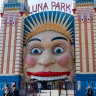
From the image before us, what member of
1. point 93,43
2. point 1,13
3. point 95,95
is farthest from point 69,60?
point 1,13

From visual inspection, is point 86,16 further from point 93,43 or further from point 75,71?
point 75,71

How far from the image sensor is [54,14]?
19.9 m

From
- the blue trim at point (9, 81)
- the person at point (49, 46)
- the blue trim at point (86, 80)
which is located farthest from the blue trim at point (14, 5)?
the blue trim at point (86, 80)

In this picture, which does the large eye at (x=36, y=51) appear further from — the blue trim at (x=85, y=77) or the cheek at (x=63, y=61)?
the blue trim at (x=85, y=77)

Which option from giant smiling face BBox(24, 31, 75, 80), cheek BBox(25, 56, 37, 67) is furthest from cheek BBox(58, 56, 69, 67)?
cheek BBox(25, 56, 37, 67)

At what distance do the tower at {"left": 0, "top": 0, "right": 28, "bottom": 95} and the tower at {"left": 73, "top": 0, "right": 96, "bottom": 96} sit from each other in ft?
19.8

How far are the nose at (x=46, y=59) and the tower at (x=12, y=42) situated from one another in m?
2.54

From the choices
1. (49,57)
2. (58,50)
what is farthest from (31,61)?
(58,50)

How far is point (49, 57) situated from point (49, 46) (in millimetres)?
1295

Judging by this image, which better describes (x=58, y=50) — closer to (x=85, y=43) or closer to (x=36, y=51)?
(x=36, y=51)

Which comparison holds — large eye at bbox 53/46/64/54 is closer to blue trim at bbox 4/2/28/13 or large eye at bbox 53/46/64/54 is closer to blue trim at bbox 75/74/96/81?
blue trim at bbox 75/74/96/81

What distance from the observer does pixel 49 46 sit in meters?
18.6

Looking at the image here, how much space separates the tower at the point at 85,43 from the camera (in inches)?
687

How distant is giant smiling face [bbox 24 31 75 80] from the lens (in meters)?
18.1
